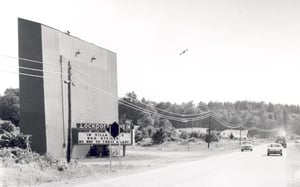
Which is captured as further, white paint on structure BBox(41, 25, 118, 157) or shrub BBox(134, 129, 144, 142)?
shrub BBox(134, 129, 144, 142)

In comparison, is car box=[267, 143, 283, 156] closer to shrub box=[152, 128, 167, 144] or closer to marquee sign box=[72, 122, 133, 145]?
marquee sign box=[72, 122, 133, 145]

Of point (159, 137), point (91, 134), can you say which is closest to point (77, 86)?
point (91, 134)

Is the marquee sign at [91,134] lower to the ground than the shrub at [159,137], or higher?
higher

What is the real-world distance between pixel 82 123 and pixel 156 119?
115 metres

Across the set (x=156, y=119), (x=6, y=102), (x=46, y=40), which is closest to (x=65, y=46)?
(x=46, y=40)

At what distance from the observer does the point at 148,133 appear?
377ft

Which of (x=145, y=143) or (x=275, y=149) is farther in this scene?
(x=145, y=143)

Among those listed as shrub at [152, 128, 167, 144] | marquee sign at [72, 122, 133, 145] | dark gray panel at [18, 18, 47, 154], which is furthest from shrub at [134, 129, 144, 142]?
dark gray panel at [18, 18, 47, 154]

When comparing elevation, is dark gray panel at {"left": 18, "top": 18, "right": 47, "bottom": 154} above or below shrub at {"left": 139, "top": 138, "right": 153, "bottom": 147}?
above

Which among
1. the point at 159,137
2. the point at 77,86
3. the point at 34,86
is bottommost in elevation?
the point at 159,137

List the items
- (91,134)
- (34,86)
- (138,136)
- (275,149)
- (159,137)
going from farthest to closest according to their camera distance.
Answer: (138,136) → (159,137) → (91,134) → (275,149) → (34,86)

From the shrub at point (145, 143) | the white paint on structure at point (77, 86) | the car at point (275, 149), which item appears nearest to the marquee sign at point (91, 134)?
the white paint on structure at point (77, 86)

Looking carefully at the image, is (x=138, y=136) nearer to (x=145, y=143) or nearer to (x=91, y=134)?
(x=145, y=143)

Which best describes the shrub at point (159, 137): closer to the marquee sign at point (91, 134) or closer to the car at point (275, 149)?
the marquee sign at point (91, 134)
